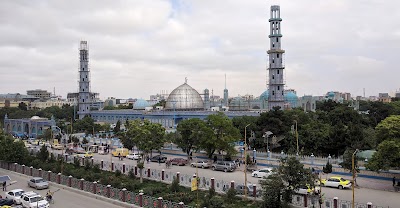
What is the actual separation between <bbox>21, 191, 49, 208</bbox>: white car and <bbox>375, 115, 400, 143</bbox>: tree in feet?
72.3

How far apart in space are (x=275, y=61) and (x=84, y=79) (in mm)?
47108

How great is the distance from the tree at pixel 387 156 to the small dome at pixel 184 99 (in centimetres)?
5847

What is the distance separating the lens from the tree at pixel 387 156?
23406 millimetres

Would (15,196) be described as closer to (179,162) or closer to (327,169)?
(179,162)

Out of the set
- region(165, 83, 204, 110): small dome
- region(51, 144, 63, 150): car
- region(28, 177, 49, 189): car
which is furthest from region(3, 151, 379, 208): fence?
Result: region(165, 83, 204, 110): small dome

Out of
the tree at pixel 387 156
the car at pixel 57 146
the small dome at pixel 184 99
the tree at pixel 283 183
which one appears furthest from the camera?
the small dome at pixel 184 99

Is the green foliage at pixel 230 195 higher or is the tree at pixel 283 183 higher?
the tree at pixel 283 183

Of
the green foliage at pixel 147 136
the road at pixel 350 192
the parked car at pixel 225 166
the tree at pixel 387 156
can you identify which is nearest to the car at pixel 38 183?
the green foliage at pixel 147 136

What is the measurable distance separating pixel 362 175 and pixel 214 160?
45.0 ft

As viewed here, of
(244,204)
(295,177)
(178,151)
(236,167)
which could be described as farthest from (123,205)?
(178,151)

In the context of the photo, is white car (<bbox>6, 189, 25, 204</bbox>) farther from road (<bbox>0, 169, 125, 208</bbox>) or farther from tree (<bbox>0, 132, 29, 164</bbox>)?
tree (<bbox>0, 132, 29, 164</bbox>)

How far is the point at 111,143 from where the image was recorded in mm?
51375

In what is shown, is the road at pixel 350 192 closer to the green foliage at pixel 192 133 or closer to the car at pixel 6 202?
the green foliage at pixel 192 133

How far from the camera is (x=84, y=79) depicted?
86.2 meters
